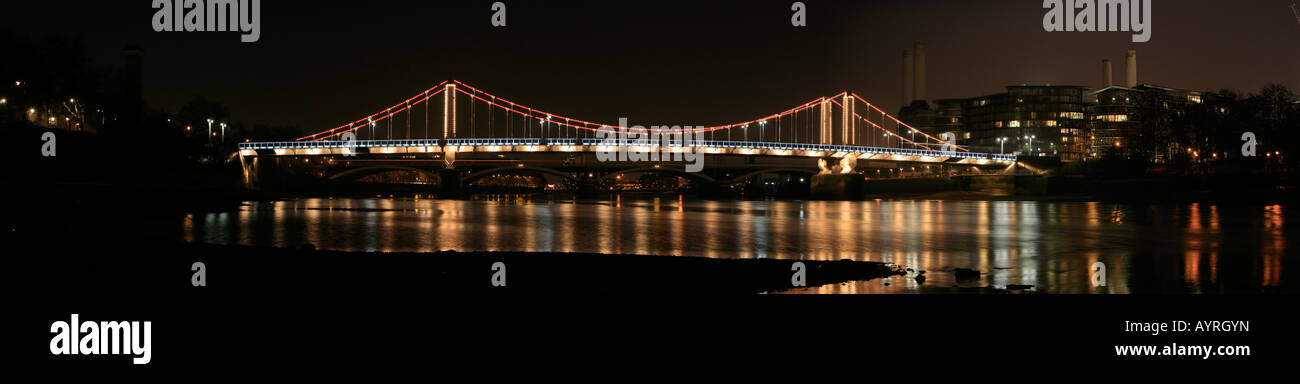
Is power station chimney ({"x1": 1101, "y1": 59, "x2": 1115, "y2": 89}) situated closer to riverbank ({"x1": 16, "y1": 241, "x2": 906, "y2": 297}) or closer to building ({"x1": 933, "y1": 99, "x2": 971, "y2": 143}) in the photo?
building ({"x1": 933, "y1": 99, "x2": 971, "y2": 143})

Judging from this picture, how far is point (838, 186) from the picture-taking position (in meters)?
92.0

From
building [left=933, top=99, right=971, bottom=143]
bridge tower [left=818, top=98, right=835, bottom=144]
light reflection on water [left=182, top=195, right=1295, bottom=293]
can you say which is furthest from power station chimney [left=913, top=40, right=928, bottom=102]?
light reflection on water [left=182, top=195, right=1295, bottom=293]

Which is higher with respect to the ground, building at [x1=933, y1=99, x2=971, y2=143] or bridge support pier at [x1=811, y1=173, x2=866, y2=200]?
building at [x1=933, y1=99, x2=971, y2=143]

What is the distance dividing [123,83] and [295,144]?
75.7 feet

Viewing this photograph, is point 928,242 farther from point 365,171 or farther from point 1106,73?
point 1106,73

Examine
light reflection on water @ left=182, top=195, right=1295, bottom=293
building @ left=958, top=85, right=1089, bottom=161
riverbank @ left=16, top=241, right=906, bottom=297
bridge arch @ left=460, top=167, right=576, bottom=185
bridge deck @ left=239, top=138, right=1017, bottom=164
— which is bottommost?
light reflection on water @ left=182, top=195, right=1295, bottom=293

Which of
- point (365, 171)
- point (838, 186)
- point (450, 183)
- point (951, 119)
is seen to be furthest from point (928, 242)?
point (951, 119)

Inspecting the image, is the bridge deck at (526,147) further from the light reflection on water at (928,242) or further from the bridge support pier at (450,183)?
the light reflection on water at (928,242)

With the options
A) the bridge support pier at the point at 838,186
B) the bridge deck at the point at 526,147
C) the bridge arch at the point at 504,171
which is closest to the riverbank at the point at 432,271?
the bridge support pier at the point at 838,186

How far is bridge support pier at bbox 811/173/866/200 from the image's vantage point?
8956 centimetres

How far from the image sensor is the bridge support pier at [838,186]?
8956 centimetres
